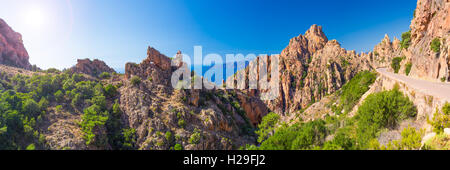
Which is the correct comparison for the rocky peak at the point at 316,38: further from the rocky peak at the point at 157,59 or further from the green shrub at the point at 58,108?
the green shrub at the point at 58,108

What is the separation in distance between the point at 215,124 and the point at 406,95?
29292 mm

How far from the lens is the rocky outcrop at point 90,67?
161ft

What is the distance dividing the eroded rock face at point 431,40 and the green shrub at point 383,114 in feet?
45.6

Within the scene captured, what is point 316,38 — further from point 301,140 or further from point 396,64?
point 301,140

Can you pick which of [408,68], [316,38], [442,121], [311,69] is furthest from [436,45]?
[316,38]

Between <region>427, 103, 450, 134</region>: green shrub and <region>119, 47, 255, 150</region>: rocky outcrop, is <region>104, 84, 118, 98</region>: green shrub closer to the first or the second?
<region>119, 47, 255, 150</region>: rocky outcrop

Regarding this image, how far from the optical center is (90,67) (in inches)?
2037

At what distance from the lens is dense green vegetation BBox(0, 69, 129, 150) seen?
78.9ft

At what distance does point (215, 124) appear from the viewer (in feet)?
120

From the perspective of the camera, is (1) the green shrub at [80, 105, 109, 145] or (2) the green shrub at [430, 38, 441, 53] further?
(1) the green shrub at [80, 105, 109, 145]

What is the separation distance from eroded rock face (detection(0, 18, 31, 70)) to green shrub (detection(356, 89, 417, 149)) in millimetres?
83065

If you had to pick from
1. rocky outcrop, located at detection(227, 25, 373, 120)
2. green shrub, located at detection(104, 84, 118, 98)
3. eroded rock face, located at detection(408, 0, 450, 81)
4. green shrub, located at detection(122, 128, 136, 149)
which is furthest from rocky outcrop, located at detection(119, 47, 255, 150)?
rocky outcrop, located at detection(227, 25, 373, 120)
